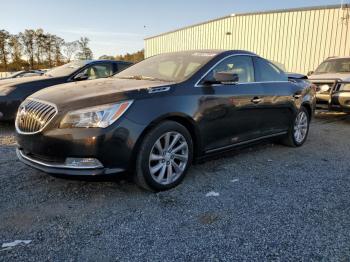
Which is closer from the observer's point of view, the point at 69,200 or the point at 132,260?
the point at 132,260

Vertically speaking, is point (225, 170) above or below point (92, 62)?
below

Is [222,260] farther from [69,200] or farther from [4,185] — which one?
[4,185]

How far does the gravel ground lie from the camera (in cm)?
234

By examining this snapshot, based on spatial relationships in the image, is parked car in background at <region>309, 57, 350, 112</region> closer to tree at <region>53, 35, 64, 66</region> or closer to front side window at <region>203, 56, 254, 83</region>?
front side window at <region>203, 56, 254, 83</region>

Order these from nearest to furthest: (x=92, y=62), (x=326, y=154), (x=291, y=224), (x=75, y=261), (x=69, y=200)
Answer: (x=75, y=261), (x=291, y=224), (x=69, y=200), (x=326, y=154), (x=92, y=62)

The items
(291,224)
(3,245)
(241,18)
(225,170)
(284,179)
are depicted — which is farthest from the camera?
(241,18)

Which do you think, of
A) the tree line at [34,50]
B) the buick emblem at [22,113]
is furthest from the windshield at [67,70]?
the tree line at [34,50]

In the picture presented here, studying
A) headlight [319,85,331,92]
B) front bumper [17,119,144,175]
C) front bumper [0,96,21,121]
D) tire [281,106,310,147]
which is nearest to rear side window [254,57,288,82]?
tire [281,106,310,147]

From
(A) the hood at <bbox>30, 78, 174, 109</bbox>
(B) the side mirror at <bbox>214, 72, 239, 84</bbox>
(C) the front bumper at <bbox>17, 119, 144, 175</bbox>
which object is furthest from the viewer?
(B) the side mirror at <bbox>214, 72, 239, 84</bbox>

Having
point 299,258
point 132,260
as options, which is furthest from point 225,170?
point 132,260

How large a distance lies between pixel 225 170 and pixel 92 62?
4.64 m

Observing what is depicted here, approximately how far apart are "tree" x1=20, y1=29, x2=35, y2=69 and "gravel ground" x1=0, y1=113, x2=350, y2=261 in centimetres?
4735

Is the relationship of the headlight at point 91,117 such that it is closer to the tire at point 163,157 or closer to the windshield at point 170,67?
the tire at point 163,157

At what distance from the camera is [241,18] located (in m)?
19.0
